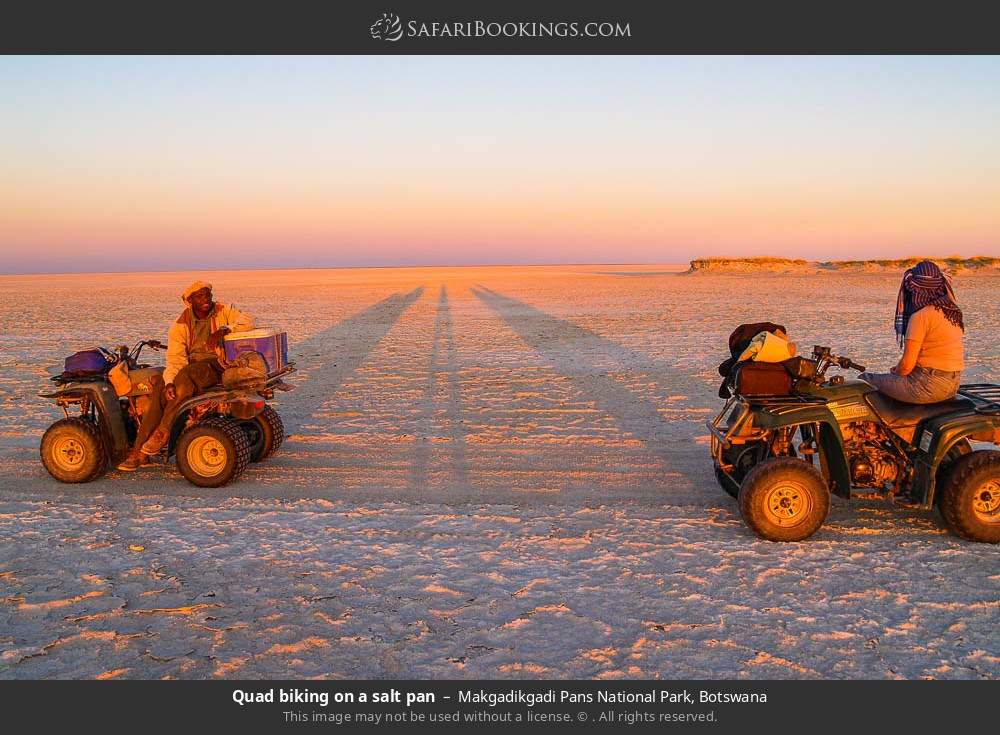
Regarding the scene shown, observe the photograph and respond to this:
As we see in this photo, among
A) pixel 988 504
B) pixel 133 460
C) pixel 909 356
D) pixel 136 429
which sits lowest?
pixel 988 504

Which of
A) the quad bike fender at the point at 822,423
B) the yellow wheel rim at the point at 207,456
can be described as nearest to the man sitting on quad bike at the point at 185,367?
the yellow wheel rim at the point at 207,456

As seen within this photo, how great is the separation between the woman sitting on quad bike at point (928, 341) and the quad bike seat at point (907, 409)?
0.24 feet

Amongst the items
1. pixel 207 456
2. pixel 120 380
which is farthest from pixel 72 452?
pixel 207 456

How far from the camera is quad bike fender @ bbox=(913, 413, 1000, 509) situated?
5062mm

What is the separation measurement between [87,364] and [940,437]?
7.46 meters

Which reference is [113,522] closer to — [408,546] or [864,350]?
[408,546]

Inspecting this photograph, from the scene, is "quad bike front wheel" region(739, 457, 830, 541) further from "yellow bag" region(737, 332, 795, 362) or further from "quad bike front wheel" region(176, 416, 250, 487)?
"quad bike front wheel" region(176, 416, 250, 487)

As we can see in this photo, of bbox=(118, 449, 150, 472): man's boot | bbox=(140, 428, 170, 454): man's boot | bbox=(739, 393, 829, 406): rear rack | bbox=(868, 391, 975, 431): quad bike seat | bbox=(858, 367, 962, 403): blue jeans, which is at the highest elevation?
bbox=(858, 367, 962, 403): blue jeans

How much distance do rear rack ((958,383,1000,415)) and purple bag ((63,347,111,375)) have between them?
7.66 m

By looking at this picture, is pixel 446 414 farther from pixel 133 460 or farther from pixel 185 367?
pixel 133 460

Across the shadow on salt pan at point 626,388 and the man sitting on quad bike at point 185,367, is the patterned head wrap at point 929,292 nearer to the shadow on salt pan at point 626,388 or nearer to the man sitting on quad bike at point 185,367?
the shadow on salt pan at point 626,388

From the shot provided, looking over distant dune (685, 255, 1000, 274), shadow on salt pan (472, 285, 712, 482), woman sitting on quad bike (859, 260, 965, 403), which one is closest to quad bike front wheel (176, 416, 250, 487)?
shadow on salt pan (472, 285, 712, 482)

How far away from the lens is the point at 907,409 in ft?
17.6
